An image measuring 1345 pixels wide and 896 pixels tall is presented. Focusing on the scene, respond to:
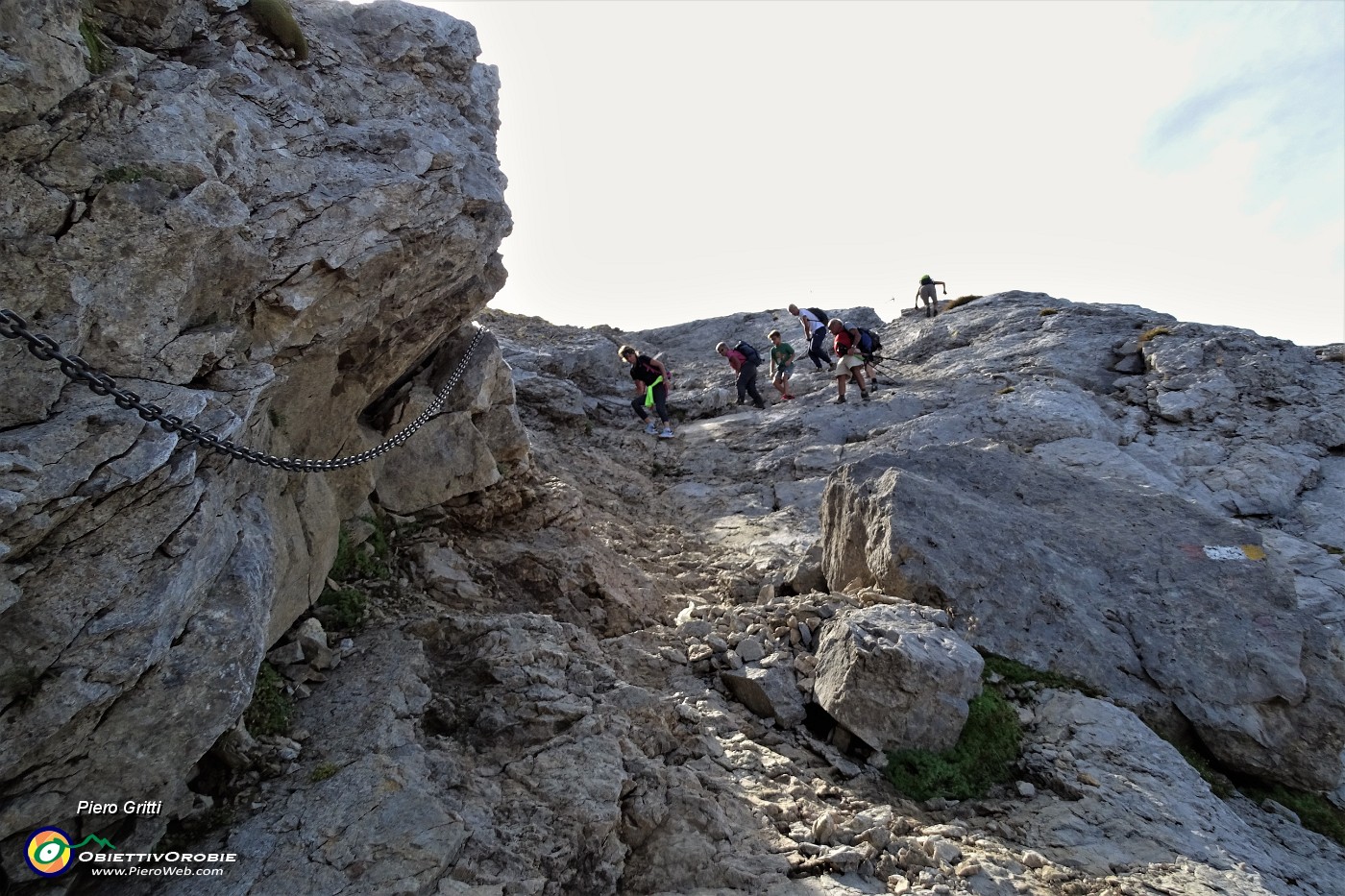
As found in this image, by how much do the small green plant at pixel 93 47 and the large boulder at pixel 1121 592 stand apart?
28.5 feet

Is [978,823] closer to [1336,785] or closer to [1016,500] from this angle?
[1336,785]

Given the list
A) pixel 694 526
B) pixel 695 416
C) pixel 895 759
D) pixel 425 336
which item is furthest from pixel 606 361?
pixel 895 759

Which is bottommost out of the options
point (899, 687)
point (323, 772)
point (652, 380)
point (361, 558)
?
point (323, 772)

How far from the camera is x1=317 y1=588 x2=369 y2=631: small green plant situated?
779 cm

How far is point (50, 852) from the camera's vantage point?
4285 millimetres

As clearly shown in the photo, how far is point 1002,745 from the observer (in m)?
7.03

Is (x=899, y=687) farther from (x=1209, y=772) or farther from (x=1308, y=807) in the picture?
(x=1308, y=807)

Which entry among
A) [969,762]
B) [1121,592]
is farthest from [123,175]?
[1121,592]

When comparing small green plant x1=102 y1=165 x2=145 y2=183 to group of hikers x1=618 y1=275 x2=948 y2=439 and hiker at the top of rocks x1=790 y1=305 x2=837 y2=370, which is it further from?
hiker at the top of rocks x1=790 y1=305 x2=837 y2=370

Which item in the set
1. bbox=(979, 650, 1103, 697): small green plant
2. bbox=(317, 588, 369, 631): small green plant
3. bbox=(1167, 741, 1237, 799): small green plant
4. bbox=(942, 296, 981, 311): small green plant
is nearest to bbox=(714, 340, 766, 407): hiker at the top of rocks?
bbox=(942, 296, 981, 311): small green plant

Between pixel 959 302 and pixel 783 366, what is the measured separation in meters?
8.40

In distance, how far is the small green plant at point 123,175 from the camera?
4.97 m

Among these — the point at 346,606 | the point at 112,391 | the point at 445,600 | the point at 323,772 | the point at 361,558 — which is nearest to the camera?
the point at 112,391

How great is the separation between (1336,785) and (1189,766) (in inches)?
72.5
